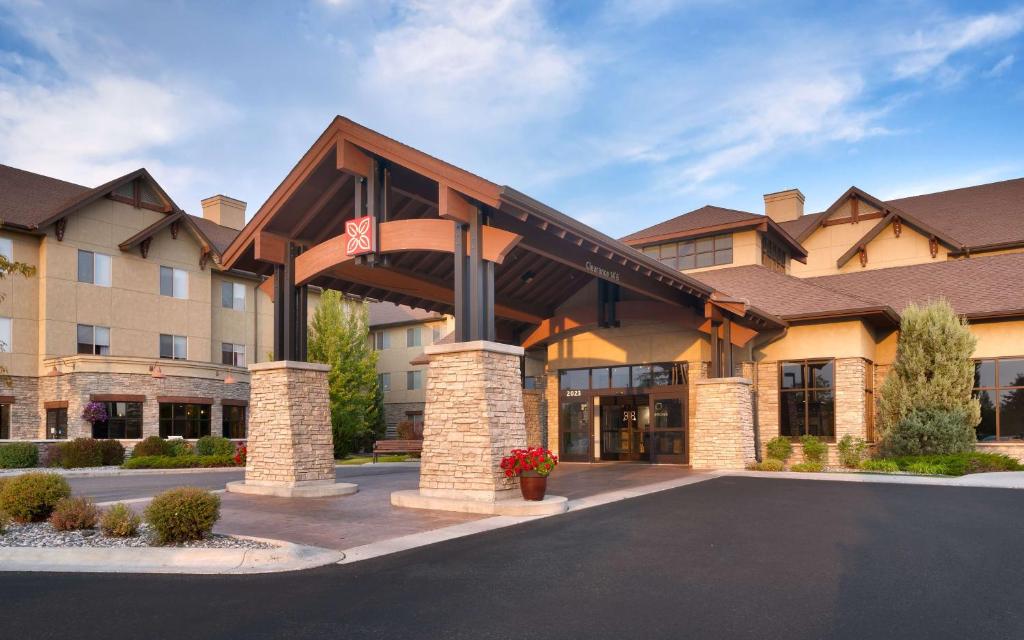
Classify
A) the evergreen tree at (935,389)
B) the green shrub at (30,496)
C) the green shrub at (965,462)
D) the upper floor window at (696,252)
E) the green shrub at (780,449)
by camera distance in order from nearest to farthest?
the green shrub at (30,496) → the green shrub at (965,462) → the evergreen tree at (935,389) → the green shrub at (780,449) → the upper floor window at (696,252)

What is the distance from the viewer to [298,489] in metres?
15.7

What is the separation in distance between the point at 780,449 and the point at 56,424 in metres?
28.0

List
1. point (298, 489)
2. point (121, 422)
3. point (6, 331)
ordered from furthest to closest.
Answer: point (121, 422)
point (6, 331)
point (298, 489)

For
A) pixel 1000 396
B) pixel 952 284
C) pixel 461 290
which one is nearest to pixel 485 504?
pixel 461 290

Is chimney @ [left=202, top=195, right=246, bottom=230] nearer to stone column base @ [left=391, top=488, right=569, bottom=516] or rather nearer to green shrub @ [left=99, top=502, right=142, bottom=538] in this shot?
stone column base @ [left=391, top=488, right=569, bottom=516]

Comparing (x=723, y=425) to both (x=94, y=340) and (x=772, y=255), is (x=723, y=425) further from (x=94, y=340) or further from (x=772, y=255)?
(x=94, y=340)

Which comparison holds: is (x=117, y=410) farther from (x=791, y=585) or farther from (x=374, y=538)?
(x=791, y=585)

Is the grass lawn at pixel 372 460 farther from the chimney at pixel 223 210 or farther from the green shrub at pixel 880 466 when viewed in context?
the green shrub at pixel 880 466

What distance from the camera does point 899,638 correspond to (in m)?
6.13

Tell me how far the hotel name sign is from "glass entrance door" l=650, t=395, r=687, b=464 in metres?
6.83

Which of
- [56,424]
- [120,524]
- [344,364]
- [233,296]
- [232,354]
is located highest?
[233,296]

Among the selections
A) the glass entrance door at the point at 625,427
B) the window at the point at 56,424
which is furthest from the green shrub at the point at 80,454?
the glass entrance door at the point at 625,427

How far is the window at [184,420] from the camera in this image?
34.7 m

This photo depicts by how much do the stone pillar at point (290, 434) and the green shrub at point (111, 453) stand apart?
44.8 feet
